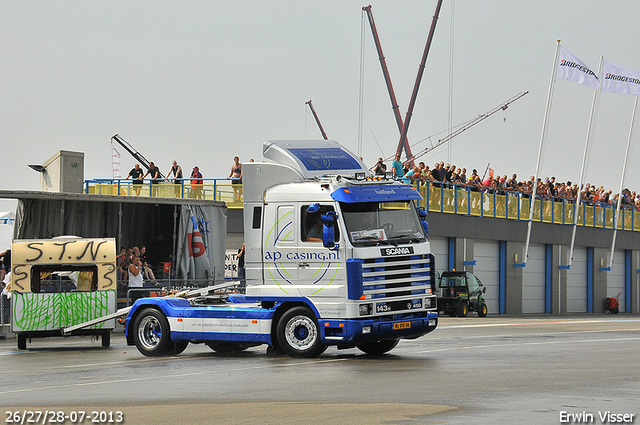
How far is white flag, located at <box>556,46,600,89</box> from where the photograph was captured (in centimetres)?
4425

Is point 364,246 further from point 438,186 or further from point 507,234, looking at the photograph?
point 507,234

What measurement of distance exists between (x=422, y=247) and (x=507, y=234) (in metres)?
29.2

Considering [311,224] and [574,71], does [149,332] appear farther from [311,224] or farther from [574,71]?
[574,71]

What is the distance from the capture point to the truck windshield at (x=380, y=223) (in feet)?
52.5

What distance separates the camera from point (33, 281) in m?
19.7


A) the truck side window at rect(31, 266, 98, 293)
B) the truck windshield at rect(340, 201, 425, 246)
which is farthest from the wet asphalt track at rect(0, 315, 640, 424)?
the truck windshield at rect(340, 201, 425, 246)

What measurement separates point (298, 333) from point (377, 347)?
183cm

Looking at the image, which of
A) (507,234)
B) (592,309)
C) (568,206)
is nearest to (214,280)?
(507,234)

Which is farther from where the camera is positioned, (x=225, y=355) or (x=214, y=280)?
(x=214, y=280)

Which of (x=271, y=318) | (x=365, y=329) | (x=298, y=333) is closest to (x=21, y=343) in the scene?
(x=271, y=318)

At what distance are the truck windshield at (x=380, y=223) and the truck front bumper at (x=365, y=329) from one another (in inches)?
52.3

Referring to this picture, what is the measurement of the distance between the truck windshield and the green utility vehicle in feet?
69.7

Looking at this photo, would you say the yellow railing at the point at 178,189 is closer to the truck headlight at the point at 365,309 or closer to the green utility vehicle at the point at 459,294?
the green utility vehicle at the point at 459,294

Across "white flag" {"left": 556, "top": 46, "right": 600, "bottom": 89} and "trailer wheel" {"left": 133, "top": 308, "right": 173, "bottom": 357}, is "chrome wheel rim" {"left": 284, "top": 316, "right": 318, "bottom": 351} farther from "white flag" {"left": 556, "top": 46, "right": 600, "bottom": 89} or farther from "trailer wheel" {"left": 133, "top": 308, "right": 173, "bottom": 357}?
"white flag" {"left": 556, "top": 46, "right": 600, "bottom": 89}
